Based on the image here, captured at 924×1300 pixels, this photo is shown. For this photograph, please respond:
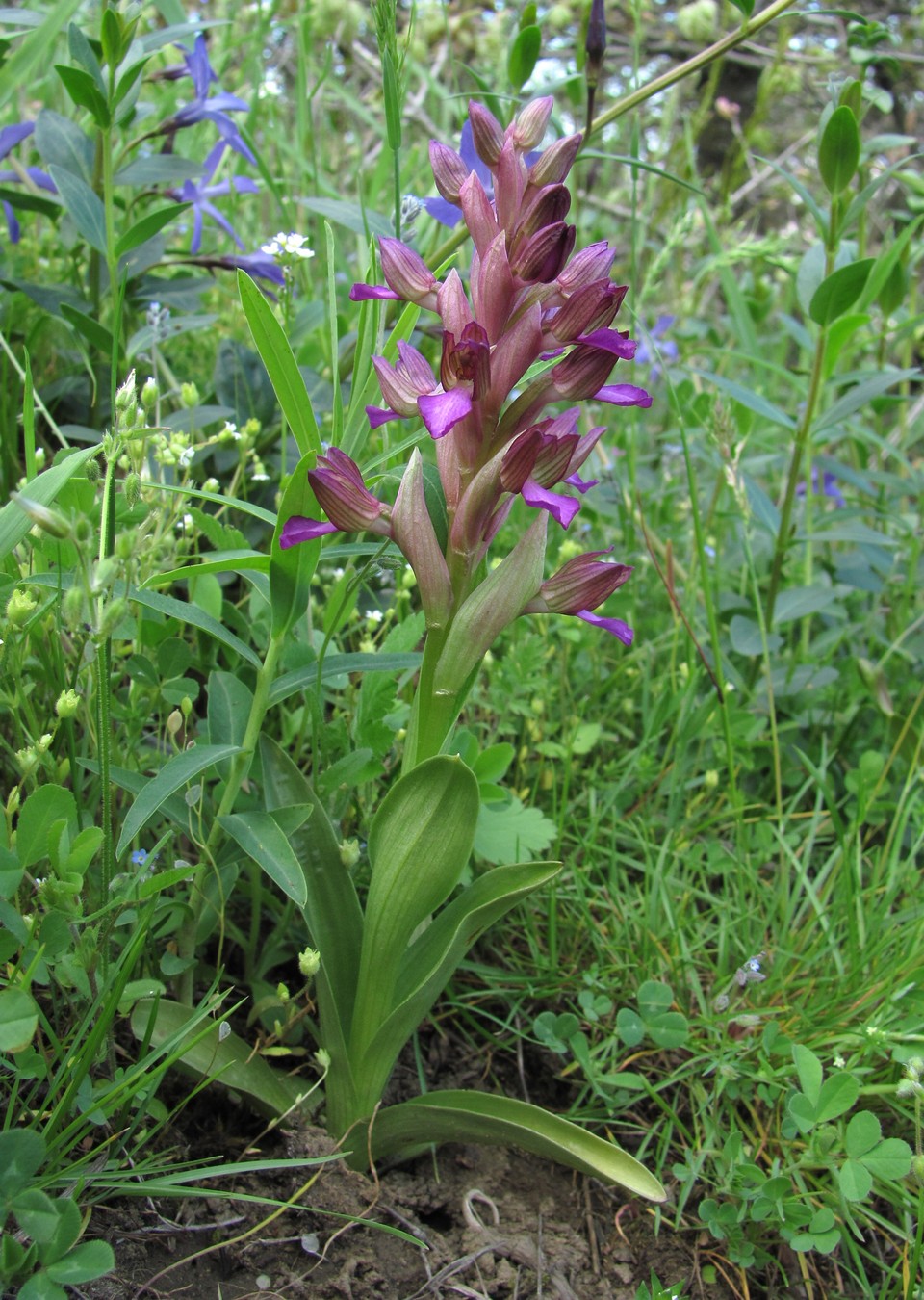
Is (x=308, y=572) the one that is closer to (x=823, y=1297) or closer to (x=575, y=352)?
(x=575, y=352)

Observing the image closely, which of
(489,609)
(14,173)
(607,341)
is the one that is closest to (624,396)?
(607,341)

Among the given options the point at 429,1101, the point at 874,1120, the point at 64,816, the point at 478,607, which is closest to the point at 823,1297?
the point at 874,1120

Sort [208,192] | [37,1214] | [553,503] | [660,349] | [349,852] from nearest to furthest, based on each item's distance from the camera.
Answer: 1. [37,1214]
2. [553,503]
3. [349,852]
4. [208,192]
5. [660,349]

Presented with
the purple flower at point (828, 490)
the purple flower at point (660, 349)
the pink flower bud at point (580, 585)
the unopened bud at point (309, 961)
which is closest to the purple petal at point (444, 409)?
the pink flower bud at point (580, 585)

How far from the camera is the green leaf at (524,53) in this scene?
5.49 feet

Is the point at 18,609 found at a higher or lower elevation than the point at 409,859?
higher

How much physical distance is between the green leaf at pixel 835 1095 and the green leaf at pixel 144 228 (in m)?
1.52

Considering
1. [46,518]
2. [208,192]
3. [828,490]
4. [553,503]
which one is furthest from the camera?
[828,490]

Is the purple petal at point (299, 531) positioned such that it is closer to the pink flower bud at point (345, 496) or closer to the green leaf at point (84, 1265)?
the pink flower bud at point (345, 496)

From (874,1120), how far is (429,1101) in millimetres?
515

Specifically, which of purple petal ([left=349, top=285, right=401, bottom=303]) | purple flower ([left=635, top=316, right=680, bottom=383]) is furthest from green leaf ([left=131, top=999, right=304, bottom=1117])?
purple flower ([left=635, top=316, right=680, bottom=383])

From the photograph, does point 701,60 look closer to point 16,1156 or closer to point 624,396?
point 624,396

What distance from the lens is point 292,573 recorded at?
1.14 meters

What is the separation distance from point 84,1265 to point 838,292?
1.81 m
